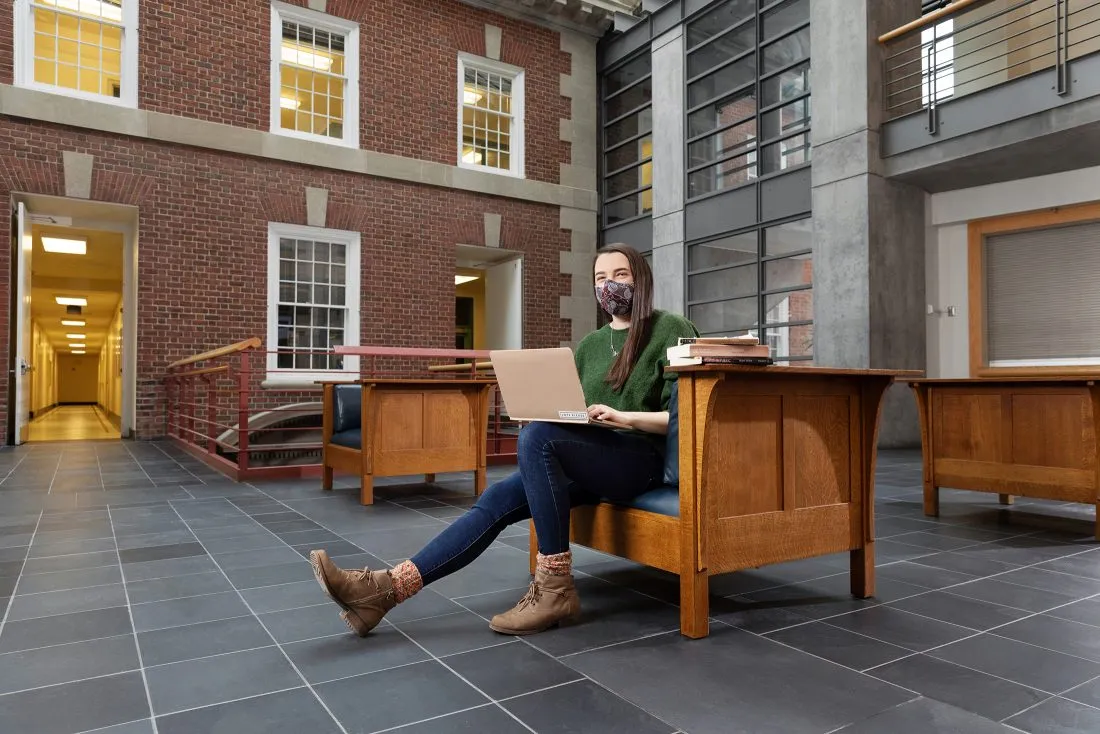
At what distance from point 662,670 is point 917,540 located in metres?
2.20

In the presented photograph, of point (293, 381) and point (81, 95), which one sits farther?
point (293, 381)

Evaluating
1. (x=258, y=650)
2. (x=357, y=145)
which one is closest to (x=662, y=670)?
(x=258, y=650)

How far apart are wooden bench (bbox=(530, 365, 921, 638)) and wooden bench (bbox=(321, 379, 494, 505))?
2.40 meters

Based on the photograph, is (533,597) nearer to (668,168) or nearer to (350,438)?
(350,438)

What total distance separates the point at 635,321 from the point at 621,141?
9577 mm

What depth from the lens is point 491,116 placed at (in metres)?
10.6

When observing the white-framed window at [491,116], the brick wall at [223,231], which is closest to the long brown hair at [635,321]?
the brick wall at [223,231]

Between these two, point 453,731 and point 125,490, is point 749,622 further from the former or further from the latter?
point 125,490

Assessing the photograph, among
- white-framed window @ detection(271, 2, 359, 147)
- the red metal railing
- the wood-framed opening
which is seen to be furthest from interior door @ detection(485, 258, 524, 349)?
the wood-framed opening

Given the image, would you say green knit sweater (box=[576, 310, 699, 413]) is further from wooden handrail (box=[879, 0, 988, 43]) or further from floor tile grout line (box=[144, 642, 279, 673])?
wooden handrail (box=[879, 0, 988, 43])

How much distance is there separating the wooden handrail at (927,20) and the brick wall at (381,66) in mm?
4819

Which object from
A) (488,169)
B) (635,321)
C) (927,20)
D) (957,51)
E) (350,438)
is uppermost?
(957,51)

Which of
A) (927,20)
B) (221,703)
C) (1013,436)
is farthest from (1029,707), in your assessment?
(927,20)

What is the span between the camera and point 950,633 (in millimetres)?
2141
